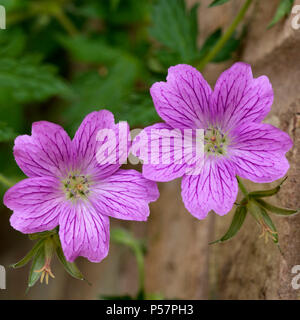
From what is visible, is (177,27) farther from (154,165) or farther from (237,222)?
(237,222)

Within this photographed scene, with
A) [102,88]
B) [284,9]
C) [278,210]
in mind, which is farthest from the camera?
[102,88]

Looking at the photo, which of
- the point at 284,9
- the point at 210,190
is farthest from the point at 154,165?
the point at 284,9

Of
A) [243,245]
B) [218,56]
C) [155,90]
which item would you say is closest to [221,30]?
[218,56]

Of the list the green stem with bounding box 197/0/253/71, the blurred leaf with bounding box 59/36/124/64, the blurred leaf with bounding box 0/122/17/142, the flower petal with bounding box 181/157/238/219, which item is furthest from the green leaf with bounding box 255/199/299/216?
the blurred leaf with bounding box 59/36/124/64

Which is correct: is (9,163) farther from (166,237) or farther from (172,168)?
(172,168)

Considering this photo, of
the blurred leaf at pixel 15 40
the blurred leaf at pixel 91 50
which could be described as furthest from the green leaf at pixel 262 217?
the blurred leaf at pixel 15 40

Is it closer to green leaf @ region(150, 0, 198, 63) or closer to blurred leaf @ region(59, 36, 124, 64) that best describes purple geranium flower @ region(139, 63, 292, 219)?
green leaf @ region(150, 0, 198, 63)
